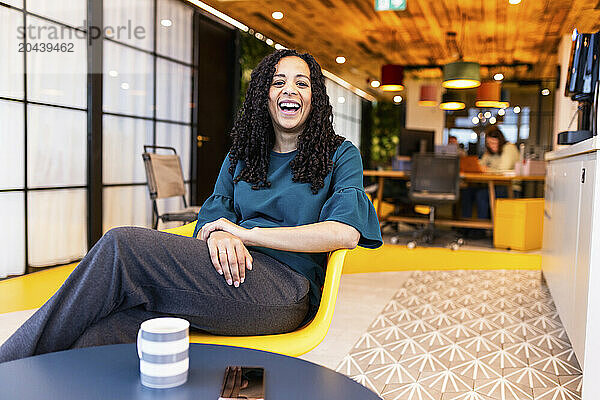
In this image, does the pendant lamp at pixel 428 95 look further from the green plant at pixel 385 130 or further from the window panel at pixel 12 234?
the window panel at pixel 12 234

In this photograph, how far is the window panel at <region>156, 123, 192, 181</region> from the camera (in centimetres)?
540

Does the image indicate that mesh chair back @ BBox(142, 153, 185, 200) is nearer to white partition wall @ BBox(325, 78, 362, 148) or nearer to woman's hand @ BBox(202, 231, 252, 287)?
woman's hand @ BBox(202, 231, 252, 287)

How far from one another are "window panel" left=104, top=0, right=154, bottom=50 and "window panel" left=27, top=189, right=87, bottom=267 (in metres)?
1.40

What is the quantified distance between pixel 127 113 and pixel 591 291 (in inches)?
161

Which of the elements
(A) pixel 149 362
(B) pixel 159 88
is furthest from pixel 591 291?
(B) pixel 159 88

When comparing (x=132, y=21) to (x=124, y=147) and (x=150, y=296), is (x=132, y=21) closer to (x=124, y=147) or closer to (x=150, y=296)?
(x=124, y=147)

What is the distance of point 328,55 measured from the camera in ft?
29.9

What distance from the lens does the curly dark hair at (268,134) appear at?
157 cm

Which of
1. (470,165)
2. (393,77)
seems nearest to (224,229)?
(470,165)

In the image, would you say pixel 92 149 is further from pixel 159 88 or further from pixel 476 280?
pixel 476 280

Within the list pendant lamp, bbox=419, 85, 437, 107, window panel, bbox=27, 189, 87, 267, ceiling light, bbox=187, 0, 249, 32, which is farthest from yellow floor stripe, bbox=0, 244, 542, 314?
pendant lamp, bbox=419, 85, 437, 107

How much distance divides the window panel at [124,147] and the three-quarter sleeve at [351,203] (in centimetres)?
349

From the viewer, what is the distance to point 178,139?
5.72 metres

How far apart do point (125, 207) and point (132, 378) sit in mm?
4269
